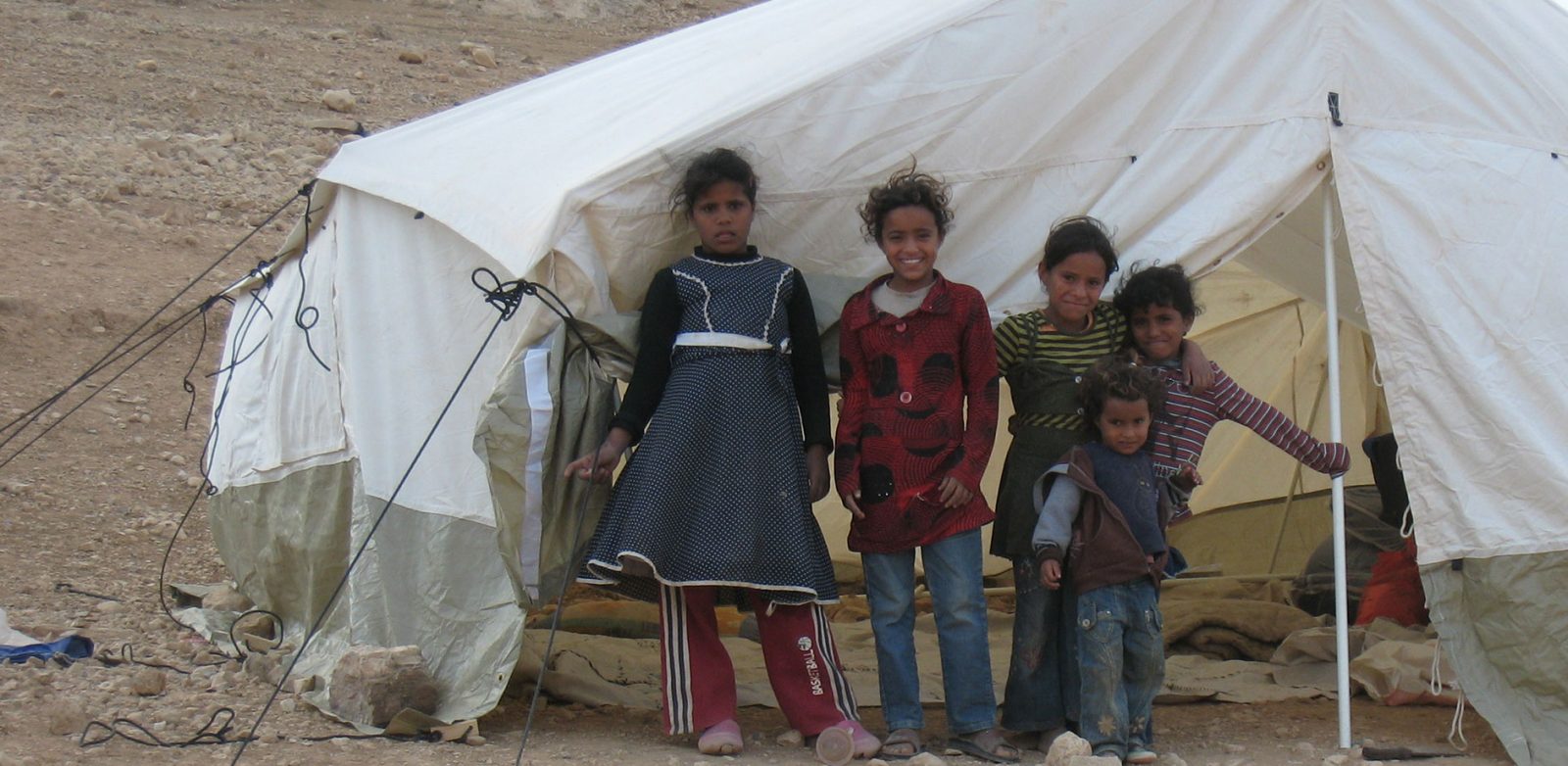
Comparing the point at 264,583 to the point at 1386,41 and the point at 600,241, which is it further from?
the point at 1386,41

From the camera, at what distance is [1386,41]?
386cm

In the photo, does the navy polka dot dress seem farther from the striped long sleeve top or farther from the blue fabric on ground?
the blue fabric on ground

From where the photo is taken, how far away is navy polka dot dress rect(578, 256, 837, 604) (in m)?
3.58

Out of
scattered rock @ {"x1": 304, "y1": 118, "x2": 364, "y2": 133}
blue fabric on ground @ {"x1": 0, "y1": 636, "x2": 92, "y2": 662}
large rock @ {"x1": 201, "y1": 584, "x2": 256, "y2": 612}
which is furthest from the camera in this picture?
scattered rock @ {"x1": 304, "y1": 118, "x2": 364, "y2": 133}

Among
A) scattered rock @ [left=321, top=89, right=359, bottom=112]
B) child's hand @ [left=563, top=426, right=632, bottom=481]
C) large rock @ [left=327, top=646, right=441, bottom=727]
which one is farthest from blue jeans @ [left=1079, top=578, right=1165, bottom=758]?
scattered rock @ [left=321, top=89, right=359, bottom=112]

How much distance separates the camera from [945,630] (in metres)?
3.72

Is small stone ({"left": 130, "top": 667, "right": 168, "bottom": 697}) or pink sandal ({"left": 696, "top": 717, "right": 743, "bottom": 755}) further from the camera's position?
small stone ({"left": 130, "top": 667, "right": 168, "bottom": 697})

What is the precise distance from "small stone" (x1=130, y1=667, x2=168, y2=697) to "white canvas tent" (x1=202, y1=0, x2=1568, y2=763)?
0.41 metres

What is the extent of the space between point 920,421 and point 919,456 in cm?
8

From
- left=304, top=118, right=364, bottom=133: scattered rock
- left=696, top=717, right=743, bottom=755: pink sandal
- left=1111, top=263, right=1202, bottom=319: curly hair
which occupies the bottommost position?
left=696, top=717, right=743, bottom=755: pink sandal

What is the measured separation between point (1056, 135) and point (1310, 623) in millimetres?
1910

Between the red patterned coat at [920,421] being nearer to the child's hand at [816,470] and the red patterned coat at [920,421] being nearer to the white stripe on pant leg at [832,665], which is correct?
the child's hand at [816,470]

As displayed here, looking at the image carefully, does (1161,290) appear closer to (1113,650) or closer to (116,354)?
(1113,650)

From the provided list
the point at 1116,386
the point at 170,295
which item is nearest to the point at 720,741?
the point at 1116,386
